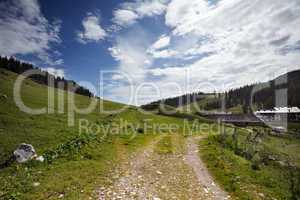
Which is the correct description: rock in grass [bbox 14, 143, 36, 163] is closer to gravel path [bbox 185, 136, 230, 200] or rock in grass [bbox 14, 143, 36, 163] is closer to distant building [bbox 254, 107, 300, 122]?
gravel path [bbox 185, 136, 230, 200]

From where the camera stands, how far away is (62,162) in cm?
1348

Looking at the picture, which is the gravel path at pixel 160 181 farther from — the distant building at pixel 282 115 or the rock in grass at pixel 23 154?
the distant building at pixel 282 115

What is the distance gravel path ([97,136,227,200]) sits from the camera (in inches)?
390

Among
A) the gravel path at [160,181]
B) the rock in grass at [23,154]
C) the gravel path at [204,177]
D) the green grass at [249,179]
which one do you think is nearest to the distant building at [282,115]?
the gravel path at [204,177]

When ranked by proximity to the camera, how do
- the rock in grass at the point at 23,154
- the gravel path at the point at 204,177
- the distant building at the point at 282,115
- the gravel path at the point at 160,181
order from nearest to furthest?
the gravel path at the point at 160,181, the gravel path at the point at 204,177, the rock in grass at the point at 23,154, the distant building at the point at 282,115

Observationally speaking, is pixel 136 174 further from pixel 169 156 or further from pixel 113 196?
pixel 169 156

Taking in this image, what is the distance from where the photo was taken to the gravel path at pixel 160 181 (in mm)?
→ 9900

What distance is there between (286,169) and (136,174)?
450 inches

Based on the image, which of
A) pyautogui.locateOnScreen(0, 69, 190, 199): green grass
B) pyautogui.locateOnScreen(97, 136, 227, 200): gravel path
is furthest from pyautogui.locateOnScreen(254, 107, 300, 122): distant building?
pyautogui.locateOnScreen(0, 69, 190, 199): green grass

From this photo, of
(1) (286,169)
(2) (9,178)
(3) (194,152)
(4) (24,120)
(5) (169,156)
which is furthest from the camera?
(4) (24,120)

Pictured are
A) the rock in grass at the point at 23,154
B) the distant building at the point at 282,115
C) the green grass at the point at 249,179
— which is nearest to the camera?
the green grass at the point at 249,179

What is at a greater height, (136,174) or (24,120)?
(24,120)

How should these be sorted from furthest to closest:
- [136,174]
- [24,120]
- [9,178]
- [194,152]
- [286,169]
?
[24,120], [194,152], [286,169], [136,174], [9,178]

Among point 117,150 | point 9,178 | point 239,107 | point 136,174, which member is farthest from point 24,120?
point 239,107
